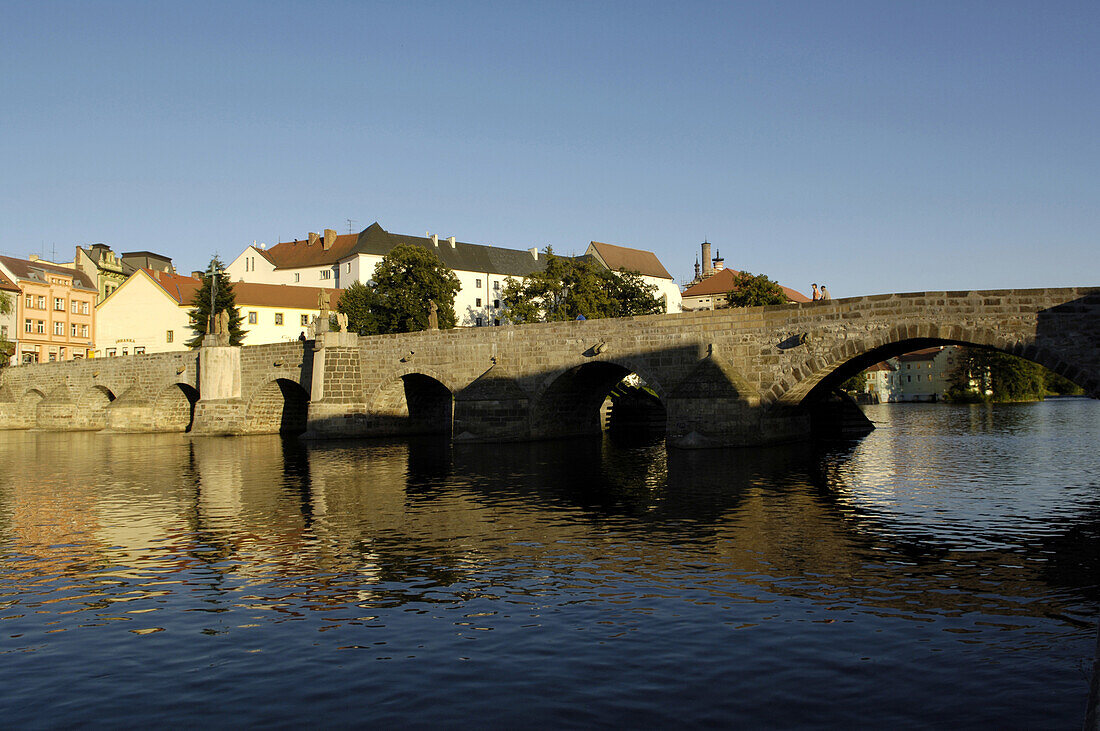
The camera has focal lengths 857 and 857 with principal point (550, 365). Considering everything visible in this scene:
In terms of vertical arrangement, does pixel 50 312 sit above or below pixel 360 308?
above

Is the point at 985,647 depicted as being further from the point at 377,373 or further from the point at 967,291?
the point at 377,373

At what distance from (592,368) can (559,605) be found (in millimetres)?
24361

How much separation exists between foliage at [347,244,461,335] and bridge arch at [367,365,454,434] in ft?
90.3

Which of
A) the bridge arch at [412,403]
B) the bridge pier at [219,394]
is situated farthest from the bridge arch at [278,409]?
the bridge arch at [412,403]

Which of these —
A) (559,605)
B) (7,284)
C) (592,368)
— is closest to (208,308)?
(7,284)

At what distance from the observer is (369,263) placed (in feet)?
299

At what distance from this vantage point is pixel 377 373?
38094 millimetres

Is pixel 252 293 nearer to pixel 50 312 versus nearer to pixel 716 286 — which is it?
pixel 50 312

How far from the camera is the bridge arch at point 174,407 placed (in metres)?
49.4

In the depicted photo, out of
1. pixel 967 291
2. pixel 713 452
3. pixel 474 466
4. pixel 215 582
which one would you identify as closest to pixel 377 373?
pixel 474 466

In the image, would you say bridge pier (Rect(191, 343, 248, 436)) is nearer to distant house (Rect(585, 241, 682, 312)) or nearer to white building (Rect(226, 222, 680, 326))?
white building (Rect(226, 222, 680, 326))

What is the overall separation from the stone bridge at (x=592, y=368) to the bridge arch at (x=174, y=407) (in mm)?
92

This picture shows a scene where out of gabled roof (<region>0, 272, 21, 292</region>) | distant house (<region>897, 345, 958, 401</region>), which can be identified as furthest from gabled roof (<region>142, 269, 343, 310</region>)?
distant house (<region>897, 345, 958, 401</region>)

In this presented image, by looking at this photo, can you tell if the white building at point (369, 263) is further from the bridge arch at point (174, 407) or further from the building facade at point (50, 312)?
the bridge arch at point (174, 407)
